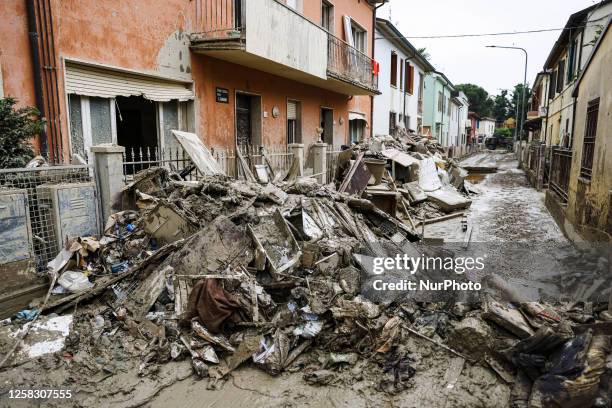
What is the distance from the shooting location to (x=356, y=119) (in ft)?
60.0

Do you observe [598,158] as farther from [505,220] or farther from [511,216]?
[511,216]

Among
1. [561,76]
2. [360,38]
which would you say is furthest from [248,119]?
[561,76]

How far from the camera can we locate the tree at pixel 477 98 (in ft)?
259

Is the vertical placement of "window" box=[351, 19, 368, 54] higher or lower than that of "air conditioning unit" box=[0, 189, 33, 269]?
higher

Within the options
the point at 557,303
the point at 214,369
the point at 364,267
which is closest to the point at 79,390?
the point at 214,369

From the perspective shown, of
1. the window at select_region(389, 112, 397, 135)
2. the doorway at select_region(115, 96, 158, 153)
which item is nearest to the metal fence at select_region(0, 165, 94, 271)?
the doorway at select_region(115, 96, 158, 153)

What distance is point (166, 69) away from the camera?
26.1 feet

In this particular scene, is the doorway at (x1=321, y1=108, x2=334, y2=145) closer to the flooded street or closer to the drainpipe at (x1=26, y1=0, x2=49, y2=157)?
the flooded street

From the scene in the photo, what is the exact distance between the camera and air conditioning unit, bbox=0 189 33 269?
445 cm

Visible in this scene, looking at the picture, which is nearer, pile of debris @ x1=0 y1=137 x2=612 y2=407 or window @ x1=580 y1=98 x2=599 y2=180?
pile of debris @ x1=0 y1=137 x2=612 y2=407

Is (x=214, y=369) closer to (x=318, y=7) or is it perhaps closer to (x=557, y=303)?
(x=557, y=303)

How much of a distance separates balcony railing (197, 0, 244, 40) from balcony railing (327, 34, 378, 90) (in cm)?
380

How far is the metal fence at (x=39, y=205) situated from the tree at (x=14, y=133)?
0.29m

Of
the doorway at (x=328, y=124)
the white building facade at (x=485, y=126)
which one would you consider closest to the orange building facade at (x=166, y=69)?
the doorway at (x=328, y=124)
